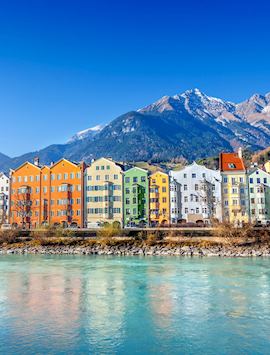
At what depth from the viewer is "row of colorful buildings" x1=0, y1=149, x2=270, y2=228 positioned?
73.7m

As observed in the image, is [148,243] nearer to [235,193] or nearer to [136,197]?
[136,197]

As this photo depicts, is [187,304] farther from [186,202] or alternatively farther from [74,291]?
[186,202]

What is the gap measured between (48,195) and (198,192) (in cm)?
2952

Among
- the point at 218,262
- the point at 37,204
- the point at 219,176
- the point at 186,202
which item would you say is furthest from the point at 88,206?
the point at 218,262

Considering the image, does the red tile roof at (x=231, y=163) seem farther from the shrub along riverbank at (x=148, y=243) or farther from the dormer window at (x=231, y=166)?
the shrub along riverbank at (x=148, y=243)

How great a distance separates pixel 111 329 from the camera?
634 inches

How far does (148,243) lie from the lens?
53.1 m

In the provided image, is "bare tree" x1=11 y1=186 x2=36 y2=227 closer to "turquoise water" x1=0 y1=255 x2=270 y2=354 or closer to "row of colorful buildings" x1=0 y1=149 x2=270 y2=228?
"row of colorful buildings" x1=0 y1=149 x2=270 y2=228

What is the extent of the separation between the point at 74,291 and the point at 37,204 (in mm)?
58531

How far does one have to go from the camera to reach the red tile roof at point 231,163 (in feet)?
246

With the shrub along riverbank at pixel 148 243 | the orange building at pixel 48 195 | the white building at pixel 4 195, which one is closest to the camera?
the shrub along riverbank at pixel 148 243

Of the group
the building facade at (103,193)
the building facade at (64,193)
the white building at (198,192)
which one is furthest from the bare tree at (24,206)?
the white building at (198,192)

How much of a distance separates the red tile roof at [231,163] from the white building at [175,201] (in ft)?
30.4

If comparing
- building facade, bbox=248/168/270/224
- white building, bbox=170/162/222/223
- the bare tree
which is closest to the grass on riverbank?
white building, bbox=170/162/222/223
